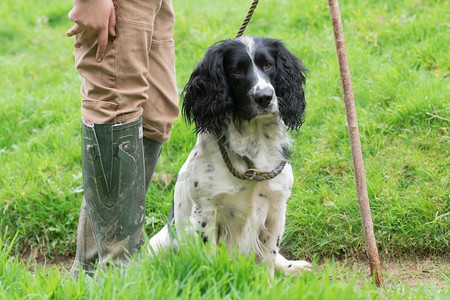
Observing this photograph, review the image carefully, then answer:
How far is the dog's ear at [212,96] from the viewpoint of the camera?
9.72 feet

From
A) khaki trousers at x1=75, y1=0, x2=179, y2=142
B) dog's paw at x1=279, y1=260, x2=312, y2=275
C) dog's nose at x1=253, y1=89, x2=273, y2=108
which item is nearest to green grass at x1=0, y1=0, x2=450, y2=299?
dog's paw at x1=279, y1=260, x2=312, y2=275

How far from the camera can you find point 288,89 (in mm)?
3074

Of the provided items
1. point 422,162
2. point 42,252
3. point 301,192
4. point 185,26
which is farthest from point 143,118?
point 185,26

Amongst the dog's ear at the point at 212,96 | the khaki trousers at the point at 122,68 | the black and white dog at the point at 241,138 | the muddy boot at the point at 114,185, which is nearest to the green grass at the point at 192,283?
the muddy boot at the point at 114,185

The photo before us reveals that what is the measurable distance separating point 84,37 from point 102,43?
0.10m

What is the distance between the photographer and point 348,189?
3.76m

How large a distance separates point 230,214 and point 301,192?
2.83ft

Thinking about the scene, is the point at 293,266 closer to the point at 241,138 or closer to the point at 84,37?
the point at 241,138

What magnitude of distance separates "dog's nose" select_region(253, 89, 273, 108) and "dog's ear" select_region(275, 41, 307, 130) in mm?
204

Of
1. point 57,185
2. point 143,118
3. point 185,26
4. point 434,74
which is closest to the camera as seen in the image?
point 143,118

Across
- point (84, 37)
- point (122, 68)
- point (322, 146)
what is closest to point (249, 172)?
point (122, 68)

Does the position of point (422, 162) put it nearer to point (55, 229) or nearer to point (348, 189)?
point (348, 189)

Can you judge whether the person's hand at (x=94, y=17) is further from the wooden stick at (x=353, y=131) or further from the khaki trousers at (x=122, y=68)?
the wooden stick at (x=353, y=131)

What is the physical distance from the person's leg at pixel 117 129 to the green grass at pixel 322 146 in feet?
1.61
